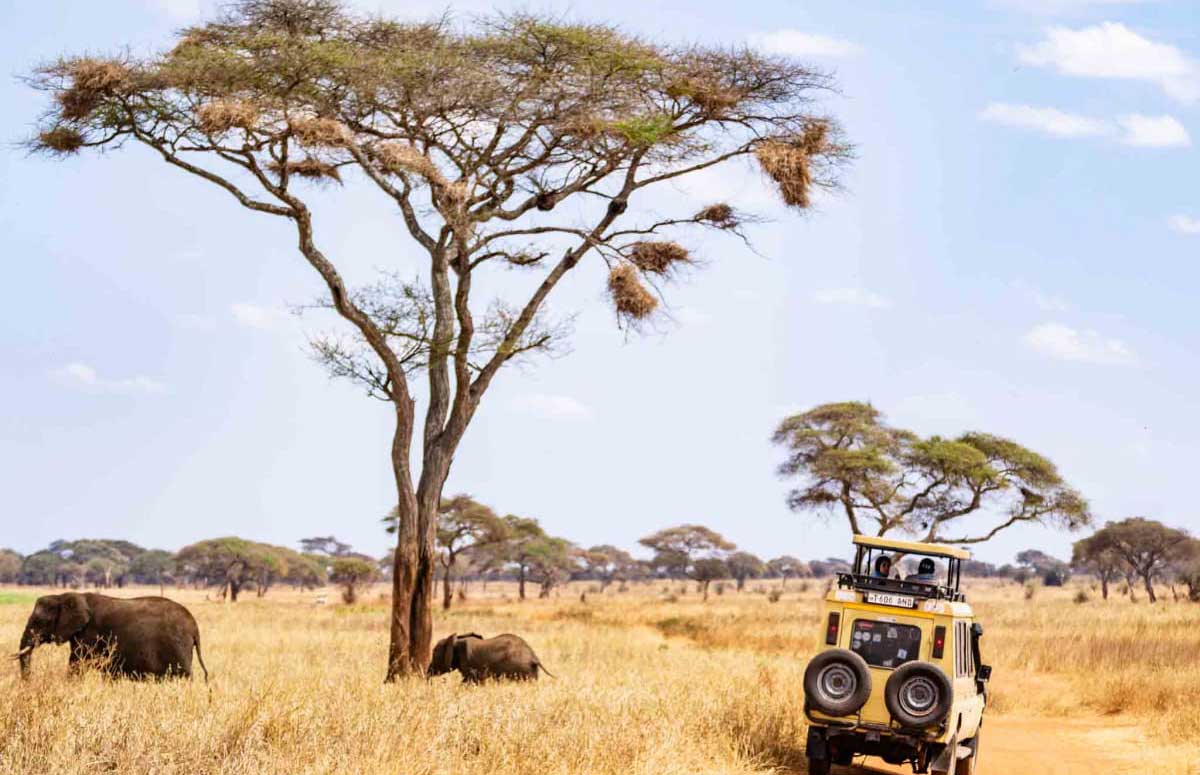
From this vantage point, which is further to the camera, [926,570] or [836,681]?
[926,570]

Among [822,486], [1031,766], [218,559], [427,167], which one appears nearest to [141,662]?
[427,167]

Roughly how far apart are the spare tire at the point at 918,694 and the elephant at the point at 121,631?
8.92 m

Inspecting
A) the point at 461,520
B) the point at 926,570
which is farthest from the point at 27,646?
the point at 461,520

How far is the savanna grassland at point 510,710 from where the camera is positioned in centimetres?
990

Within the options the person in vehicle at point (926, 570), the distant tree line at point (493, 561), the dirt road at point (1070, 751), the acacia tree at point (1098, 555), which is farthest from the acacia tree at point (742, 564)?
the person in vehicle at point (926, 570)

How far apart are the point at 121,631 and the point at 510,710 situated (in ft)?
22.0

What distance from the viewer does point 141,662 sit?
16.8 metres

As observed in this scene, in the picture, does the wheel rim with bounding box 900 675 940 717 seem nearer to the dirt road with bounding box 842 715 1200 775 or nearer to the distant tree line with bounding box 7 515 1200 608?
the dirt road with bounding box 842 715 1200 775

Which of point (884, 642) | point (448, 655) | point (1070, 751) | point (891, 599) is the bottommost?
point (1070, 751)

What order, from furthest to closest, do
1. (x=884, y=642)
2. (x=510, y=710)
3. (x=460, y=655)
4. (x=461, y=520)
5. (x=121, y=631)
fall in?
1. (x=461, y=520)
2. (x=460, y=655)
3. (x=121, y=631)
4. (x=510, y=710)
5. (x=884, y=642)

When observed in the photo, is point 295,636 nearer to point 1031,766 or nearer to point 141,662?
point 141,662

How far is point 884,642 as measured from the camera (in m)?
11.9

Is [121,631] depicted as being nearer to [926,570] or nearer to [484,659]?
[484,659]

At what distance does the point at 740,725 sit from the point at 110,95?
11.5m
